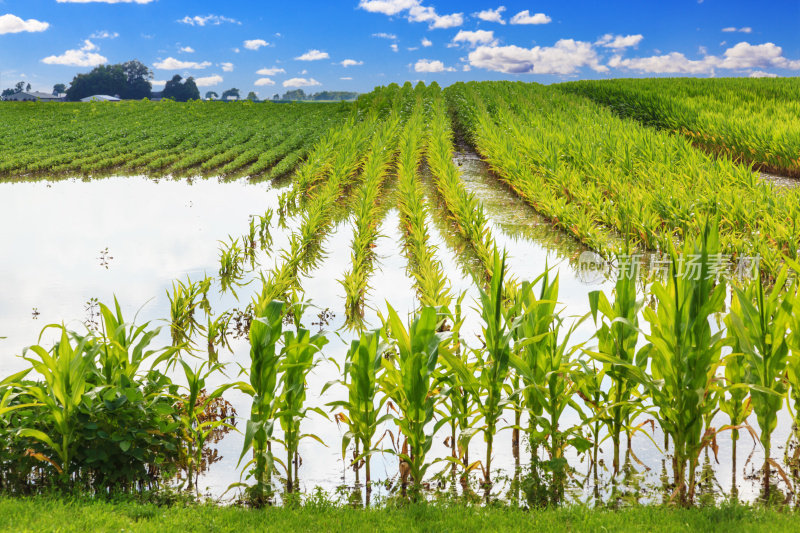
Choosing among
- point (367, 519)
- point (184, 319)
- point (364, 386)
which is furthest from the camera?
point (184, 319)

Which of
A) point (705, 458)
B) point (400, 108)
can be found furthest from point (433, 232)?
point (400, 108)

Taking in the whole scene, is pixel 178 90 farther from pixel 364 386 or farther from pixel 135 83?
pixel 364 386

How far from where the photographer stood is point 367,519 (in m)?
2.36

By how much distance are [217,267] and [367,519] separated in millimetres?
4385

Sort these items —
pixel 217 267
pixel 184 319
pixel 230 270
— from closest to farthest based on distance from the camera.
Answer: pixel 184 319 → pixel 230 270 → pixel 217 267

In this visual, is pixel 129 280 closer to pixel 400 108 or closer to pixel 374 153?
pixel 374 153

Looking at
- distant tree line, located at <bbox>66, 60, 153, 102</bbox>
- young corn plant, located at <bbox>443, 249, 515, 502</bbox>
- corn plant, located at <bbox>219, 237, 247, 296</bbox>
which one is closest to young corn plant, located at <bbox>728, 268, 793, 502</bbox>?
young corn plant, located at <bbox>443, 249, 515, 502</bbox>

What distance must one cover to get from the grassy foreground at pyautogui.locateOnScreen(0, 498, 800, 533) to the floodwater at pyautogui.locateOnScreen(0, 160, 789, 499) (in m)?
Answer: 0.38

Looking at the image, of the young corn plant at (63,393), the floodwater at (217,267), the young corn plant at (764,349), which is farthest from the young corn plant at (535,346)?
the young corn plant at (63,393)

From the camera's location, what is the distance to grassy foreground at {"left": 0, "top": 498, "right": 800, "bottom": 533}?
2.22m

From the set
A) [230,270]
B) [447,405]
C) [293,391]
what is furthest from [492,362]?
[230,270]

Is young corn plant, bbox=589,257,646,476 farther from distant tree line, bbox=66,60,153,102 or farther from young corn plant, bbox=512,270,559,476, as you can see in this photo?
distant tree line, bbox=66,60,153,102

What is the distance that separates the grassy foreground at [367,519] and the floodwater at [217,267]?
14.8 inches

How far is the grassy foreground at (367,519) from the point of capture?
2217mm
